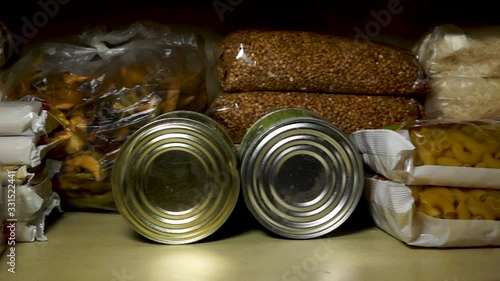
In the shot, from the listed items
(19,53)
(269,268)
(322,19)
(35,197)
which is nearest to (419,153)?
(269,268)

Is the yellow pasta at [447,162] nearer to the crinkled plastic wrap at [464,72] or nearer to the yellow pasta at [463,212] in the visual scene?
the yellow pasta at [463,212]

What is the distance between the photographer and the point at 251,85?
1120mm

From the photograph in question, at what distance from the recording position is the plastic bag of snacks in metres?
0.91

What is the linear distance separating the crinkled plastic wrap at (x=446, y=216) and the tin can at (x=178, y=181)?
0.29m

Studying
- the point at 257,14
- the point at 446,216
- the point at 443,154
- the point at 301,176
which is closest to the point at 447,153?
the point at 443,154

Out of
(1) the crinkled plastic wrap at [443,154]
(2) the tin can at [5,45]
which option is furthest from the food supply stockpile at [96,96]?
(1) the crinkled plastic wrap at [443,154]

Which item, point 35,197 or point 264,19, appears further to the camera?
point 264,19

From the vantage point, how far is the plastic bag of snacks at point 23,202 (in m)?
0.91

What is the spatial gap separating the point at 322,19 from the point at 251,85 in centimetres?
32

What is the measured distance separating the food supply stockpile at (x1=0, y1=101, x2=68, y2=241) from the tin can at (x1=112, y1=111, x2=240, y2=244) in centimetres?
16

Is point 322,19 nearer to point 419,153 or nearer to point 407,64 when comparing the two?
point 407,64

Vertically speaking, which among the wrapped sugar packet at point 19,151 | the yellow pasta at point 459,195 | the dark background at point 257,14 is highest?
the dark background at point 257,14

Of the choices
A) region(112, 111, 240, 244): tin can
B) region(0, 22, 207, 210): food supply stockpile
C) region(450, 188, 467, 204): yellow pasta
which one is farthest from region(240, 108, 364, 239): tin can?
region(0, 22, 207, 210): food supply stockpile

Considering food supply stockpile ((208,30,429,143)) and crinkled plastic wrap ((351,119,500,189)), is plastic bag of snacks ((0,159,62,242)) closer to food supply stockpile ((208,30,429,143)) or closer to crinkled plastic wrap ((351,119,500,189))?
food supply stockpile ((208,30,429,143))
